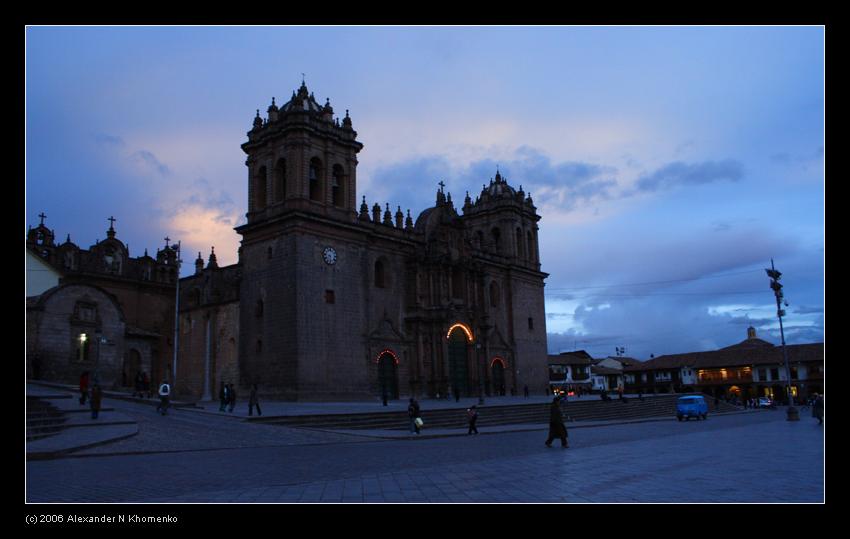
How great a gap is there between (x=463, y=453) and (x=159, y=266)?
44.2m

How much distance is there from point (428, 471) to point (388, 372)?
30672 millimetres

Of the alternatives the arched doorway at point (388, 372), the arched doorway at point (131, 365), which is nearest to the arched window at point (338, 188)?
the arched doorway at point (388, 372)

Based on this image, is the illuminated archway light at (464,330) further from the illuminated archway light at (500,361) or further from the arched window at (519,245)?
the arched window at (519,245)

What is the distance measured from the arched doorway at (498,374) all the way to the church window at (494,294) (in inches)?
183

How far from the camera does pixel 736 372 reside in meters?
84.1

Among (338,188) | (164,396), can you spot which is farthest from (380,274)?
(164,396)

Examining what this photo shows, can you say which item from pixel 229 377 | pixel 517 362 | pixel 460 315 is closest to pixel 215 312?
pixel 229 377

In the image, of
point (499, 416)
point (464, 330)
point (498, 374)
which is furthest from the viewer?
point (498, 374)

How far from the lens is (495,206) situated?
5938cm

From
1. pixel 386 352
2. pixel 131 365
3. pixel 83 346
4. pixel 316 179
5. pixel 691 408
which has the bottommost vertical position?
pixel 691 408

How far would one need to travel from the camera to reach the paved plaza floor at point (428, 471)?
938 centimetres

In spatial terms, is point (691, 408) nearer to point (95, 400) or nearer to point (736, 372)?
point (95, 400)

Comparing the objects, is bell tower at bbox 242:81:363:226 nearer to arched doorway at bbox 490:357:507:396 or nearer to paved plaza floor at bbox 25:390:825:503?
arched doorway at bbox 490:357:507:396
